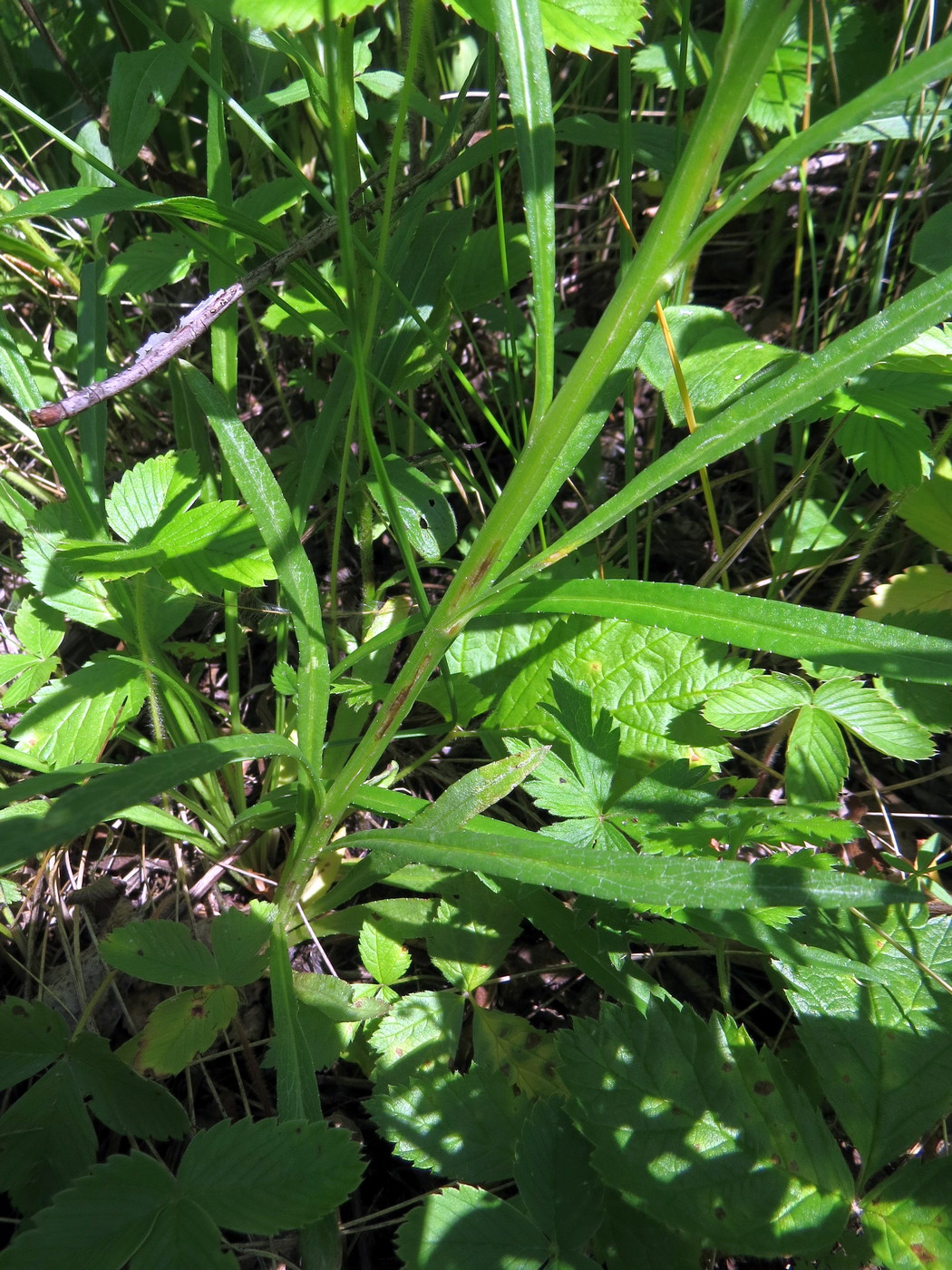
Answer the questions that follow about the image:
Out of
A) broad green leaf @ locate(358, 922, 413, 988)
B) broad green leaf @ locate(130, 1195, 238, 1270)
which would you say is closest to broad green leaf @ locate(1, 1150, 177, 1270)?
broad green leaf @ locate(130, 1195, 238, 1270)

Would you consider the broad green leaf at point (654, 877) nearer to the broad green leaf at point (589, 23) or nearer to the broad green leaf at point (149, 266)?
the broad green leaf at point (589, 23)

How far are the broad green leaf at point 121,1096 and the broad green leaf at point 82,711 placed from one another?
43 centimetres

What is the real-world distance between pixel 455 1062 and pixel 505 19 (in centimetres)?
139

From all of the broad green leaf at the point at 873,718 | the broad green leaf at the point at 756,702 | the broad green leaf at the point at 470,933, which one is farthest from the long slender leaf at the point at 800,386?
the broad green leaf at the point at 470,933

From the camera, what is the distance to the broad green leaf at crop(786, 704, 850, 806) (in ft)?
3.99

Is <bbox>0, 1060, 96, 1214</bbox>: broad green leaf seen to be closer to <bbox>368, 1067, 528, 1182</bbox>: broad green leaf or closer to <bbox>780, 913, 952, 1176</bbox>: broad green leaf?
<bbox>368, 1067, 528, 1182</bbox>: broad green leaf

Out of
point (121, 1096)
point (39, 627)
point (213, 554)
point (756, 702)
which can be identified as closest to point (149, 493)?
point (213, 554)

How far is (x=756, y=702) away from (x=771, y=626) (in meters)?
0.39

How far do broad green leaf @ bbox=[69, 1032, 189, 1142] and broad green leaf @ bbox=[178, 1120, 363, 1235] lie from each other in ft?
0.55

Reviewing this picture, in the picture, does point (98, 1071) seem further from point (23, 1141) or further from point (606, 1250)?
point (606, 1250)

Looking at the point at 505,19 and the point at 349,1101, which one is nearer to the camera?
the point at 505,19

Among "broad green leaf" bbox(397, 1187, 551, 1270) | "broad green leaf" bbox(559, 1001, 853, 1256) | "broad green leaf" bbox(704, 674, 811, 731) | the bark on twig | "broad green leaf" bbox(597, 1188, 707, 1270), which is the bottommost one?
"broad green leaf" bbox(597, 1188, 707, 1270)

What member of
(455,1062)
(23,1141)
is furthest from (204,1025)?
(455,1062)

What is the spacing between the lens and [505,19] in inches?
30.9
